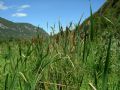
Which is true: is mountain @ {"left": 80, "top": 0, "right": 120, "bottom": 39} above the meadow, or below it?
above

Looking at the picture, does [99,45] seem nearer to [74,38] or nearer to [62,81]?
[74,38]

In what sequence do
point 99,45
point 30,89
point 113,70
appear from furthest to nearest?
1. point 113,70
2. point 99,45
3. point 30,89

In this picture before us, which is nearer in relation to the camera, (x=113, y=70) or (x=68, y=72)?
(x=68, y=72)

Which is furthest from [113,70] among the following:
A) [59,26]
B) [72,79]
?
[72,79]

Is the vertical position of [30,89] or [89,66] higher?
[89,66]

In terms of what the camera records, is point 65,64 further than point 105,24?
No

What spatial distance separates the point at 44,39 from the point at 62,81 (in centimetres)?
120

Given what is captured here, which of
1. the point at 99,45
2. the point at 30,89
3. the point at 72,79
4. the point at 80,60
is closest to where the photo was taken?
the point at 30,89

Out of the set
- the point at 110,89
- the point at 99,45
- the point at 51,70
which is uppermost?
the point at 99,45

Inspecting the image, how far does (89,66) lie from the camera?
4.00m

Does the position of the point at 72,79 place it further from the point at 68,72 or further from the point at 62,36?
the point at 62,36

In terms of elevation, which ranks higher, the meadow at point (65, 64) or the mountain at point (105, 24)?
the mountain at point (105, 24)

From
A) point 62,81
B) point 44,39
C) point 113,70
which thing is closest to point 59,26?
point 44,39

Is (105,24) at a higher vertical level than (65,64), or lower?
higher
